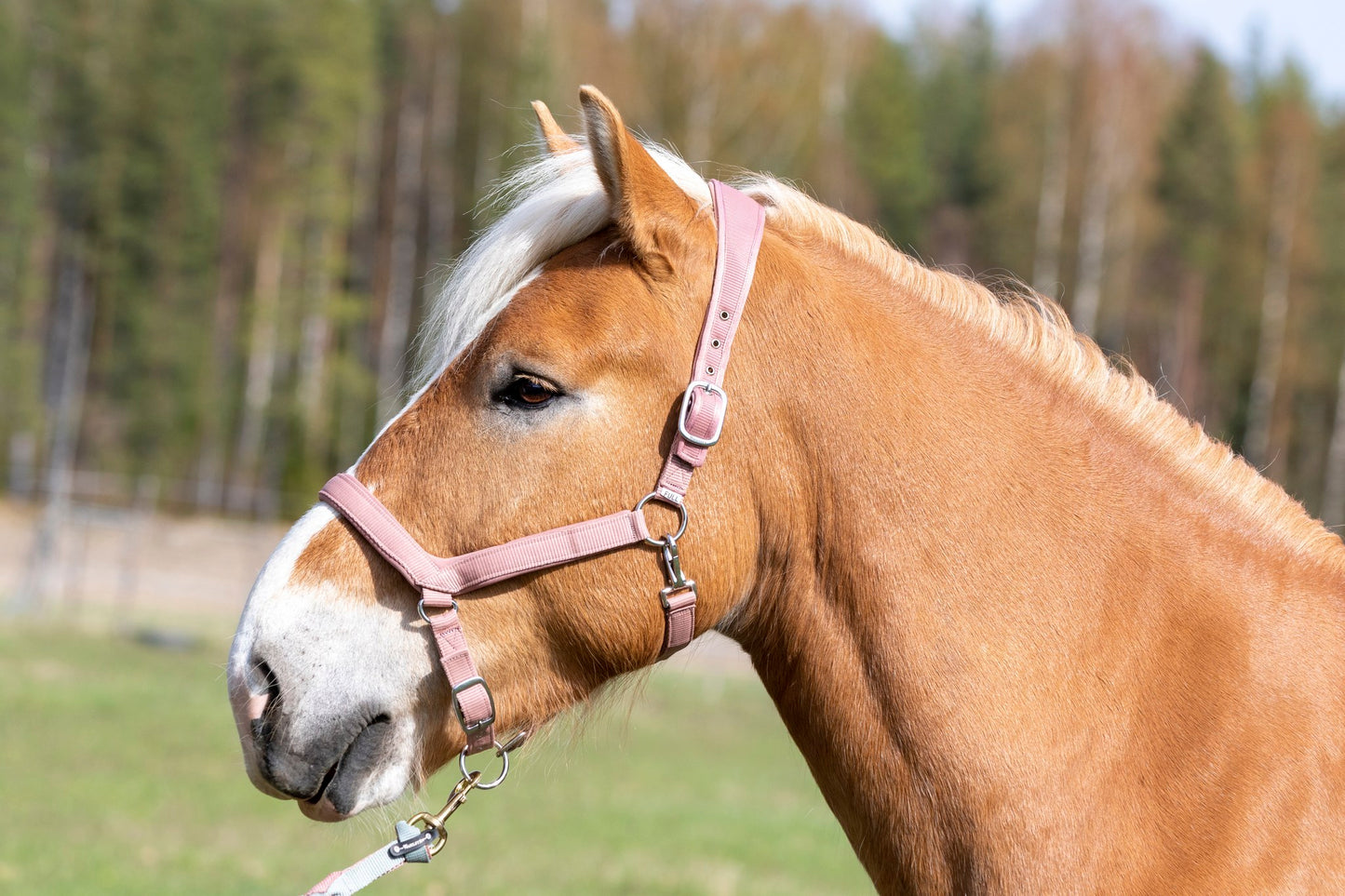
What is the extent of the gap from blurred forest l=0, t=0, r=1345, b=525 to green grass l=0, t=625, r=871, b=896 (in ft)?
56.9

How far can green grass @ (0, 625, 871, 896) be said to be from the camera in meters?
6.63

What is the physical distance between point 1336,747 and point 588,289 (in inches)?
69.2

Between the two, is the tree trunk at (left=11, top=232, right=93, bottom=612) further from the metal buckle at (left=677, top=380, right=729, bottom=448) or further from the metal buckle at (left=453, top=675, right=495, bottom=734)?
the metal buckle at (left=677, top=380, right=729, bottom=448)

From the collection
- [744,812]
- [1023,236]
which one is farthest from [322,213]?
[744,812]

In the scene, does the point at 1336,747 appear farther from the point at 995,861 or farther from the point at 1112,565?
the point at 995,861

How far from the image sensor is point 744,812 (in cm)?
981

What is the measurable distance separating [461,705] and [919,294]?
4.40 ft

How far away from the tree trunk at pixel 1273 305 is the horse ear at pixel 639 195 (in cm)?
3309

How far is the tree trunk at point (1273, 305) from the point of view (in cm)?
3247

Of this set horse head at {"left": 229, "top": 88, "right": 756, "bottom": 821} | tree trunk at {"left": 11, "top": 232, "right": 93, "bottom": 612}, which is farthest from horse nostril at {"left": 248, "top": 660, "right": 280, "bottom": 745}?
A: tree trunk at {"left": 11, "top": 232, "right": 93, "bottom": 612}

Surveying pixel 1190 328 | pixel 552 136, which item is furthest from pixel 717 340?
pixel 1190 328

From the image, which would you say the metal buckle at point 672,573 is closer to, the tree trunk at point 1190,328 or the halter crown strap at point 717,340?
the halter crown strap at point 717,340

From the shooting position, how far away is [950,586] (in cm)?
239

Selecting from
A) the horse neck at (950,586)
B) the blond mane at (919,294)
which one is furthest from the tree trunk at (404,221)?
the horse neck at (950,586)
